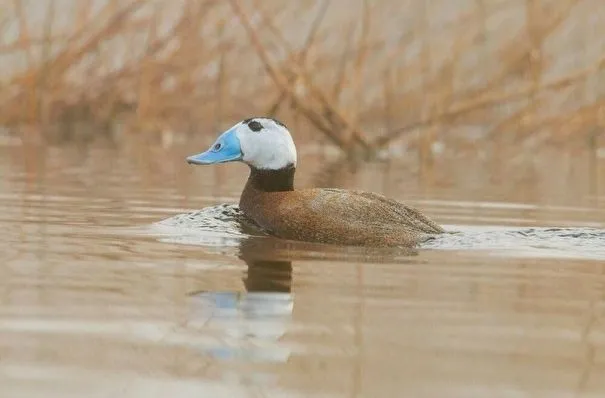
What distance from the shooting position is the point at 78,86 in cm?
1634

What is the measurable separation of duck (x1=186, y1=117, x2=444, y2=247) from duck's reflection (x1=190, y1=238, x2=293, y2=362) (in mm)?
1056

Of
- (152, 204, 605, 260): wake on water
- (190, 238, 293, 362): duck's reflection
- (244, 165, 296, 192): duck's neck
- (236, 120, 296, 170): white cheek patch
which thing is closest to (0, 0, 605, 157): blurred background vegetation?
(236, 120, 296, 170): white cheek patch

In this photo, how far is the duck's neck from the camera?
6922 mm

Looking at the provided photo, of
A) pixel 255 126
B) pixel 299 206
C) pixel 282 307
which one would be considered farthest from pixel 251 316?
pixel 255 126

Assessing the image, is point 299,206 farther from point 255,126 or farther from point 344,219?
point 255,126

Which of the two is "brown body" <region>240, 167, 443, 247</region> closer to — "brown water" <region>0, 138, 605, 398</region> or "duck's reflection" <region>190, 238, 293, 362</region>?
"brown water" <region>0, 138, 605, 398</region>

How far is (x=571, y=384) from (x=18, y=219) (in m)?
4.27

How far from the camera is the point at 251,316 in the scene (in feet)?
12.3

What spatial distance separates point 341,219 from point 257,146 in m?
0.95

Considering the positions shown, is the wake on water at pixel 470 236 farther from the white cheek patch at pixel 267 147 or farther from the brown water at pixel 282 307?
the white cheek patch at pixel 267 147

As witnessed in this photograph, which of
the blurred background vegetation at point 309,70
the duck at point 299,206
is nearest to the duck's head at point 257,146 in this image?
the duck at point 299,206

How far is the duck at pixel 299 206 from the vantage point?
617cm

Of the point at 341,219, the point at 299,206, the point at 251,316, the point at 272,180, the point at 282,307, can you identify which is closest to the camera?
the point at 251,316

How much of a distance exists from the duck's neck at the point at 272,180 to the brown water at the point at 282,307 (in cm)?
19
